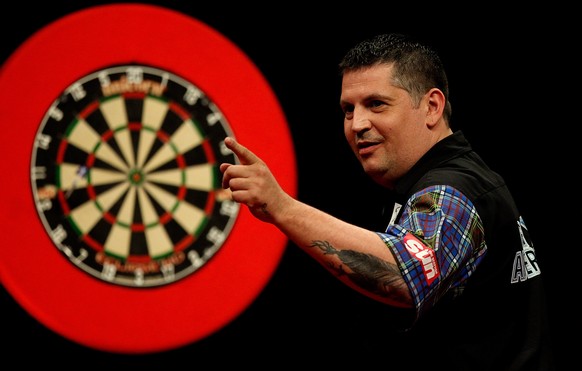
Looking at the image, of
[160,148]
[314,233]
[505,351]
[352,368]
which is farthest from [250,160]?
[352,368]

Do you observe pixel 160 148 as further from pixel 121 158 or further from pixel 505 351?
pixel 505 351

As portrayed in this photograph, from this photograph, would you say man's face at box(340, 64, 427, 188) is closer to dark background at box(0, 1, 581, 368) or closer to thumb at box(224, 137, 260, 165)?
thumb at box(224, 137, 260, 165)

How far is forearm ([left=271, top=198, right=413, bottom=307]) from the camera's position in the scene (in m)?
1.08

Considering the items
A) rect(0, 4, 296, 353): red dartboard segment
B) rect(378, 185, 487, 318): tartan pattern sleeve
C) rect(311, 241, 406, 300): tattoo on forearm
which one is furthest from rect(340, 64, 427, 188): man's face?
rect(0, 4, 296, 353): red dartboard segment

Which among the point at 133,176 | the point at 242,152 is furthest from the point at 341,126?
the point at 242,152

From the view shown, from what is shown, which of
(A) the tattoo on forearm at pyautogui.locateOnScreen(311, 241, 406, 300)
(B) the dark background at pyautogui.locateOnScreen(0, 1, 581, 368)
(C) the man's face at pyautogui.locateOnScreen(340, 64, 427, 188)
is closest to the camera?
(A) the tattoo on forearm at pyautogui.locateOnScreen(311, 241, 406, 300)

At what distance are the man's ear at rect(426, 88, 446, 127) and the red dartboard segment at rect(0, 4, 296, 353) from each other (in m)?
0.89

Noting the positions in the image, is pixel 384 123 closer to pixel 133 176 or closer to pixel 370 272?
pixel 370 272

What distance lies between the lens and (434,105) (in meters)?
1.45

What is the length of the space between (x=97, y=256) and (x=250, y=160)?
49.0 inches

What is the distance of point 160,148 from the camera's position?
2271mm

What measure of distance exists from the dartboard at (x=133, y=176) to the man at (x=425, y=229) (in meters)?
0.91

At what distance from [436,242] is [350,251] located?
136 mm

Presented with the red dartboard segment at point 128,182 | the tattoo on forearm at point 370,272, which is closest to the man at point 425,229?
the tattoo on forearm at point 370,272
